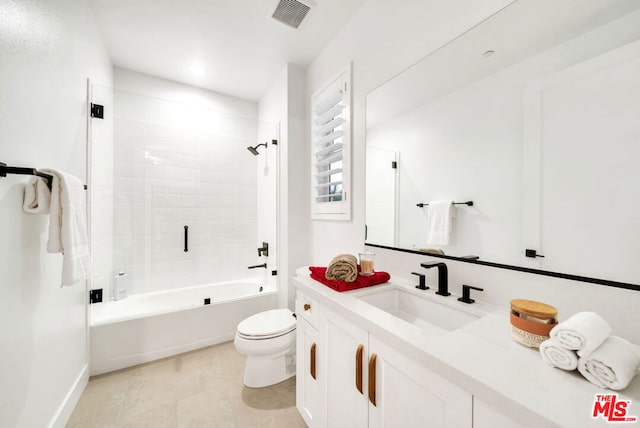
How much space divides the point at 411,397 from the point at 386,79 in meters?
1.61

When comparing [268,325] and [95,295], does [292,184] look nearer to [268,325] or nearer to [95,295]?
[268,325]

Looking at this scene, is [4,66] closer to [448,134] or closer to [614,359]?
[448,134]

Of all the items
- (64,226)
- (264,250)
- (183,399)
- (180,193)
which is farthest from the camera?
(264,250)

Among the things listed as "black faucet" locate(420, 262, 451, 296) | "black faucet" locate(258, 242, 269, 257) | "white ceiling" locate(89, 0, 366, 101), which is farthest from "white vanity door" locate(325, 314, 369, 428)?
"white ceiling" locate(89, 0, 366, 101)

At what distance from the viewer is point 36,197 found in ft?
3.61

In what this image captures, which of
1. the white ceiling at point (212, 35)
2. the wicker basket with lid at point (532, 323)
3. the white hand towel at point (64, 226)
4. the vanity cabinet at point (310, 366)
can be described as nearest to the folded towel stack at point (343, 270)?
the vanity cabinet at point (310, 366)

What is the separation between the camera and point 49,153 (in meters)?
1.29

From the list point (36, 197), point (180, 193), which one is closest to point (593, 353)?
point (36, 197)

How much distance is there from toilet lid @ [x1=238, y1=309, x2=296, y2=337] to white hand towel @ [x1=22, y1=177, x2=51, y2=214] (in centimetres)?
129

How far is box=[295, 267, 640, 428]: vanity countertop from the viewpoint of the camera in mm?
464

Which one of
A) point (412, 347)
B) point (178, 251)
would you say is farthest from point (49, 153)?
point (412, 347)

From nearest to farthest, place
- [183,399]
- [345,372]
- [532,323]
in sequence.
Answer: [532,323], [345,372], [183,399]

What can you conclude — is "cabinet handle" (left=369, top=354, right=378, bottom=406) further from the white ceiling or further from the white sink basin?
the white ceiling

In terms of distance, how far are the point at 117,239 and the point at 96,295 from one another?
21.5 inches
